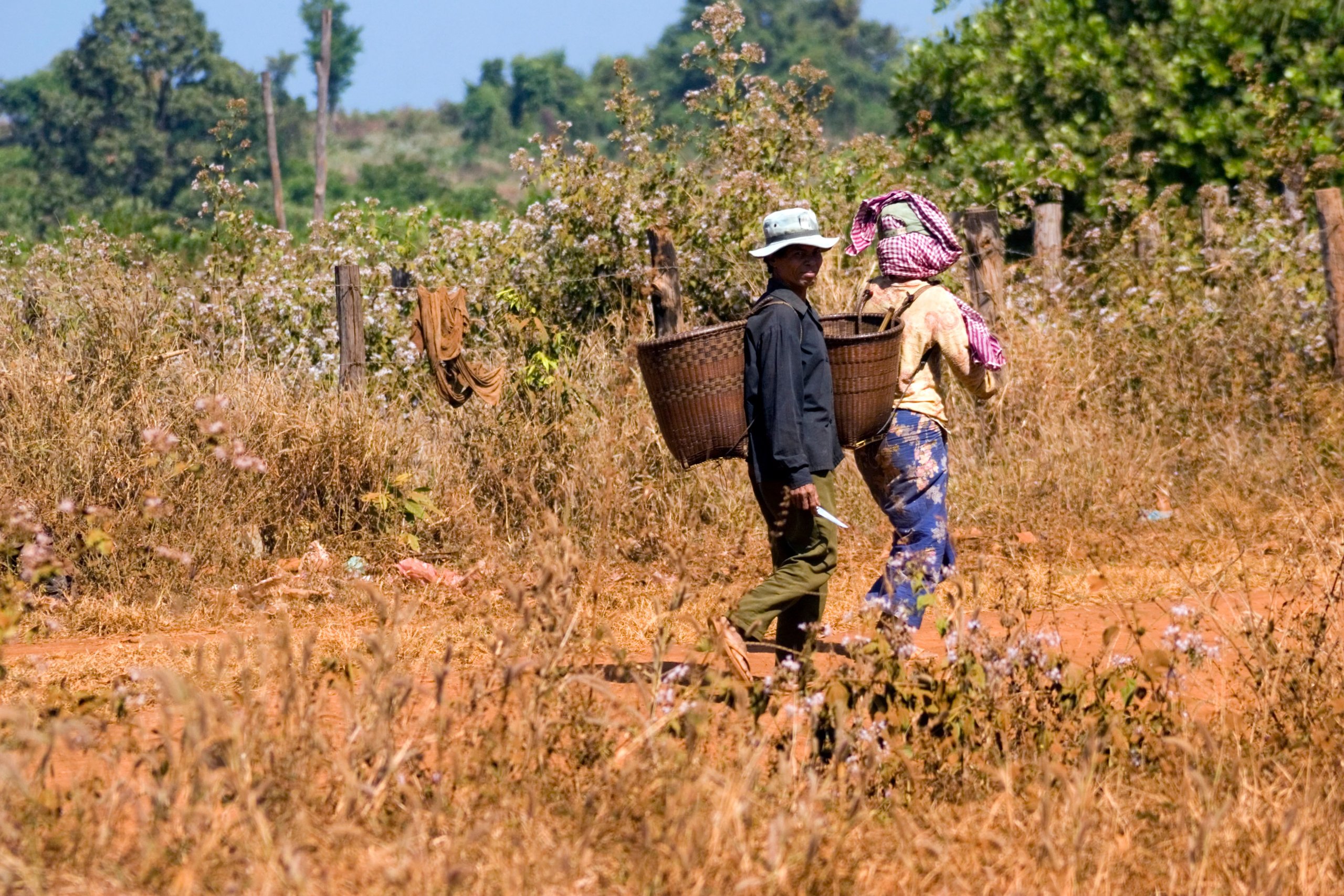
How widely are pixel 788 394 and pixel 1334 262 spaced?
19.2ft

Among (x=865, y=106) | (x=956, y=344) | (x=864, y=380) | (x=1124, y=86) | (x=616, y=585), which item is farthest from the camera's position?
(x=865, y=106)

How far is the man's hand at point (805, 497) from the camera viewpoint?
17.8 ft

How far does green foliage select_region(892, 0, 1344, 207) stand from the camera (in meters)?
16.8

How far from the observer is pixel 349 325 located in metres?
8.98

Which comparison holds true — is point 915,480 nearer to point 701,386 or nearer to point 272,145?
point 701,386

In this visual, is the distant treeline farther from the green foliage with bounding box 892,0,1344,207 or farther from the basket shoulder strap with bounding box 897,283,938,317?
the basket shoulder strap with bounding box 897,283,938,317

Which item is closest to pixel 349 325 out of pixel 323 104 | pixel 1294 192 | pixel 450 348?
pixel 450 348

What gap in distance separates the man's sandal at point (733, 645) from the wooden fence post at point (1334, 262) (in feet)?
18.8

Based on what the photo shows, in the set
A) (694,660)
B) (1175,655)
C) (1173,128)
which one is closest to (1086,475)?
(1175,655)

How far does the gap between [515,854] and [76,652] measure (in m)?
4.15

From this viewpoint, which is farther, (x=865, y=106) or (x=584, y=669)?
(x=865, y=106)

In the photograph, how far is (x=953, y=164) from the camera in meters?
18.8

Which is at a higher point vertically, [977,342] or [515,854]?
[977,342]

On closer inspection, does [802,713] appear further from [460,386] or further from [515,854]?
[460,386]
